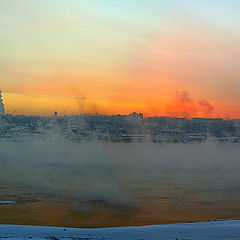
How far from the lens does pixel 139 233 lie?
6.62m

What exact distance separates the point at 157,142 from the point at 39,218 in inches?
1087

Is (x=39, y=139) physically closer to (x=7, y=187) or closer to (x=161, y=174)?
(x=161, y=174)

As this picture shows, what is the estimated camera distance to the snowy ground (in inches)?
247

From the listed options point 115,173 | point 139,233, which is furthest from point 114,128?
point 139,233

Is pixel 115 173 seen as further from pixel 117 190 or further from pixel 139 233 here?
pixel 139 233

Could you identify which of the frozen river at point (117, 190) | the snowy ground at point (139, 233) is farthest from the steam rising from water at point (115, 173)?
the snowy ground at point (139, 233)

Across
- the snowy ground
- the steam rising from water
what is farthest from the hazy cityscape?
the snowy ground

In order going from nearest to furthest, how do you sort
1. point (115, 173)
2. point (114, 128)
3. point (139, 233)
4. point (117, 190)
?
point (139, 233), point (117, 190), point (115, 173), point (114, 128)

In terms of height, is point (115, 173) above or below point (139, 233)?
below

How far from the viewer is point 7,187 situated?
523 inches

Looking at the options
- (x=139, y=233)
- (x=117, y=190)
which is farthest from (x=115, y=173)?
(x=139, y=233)

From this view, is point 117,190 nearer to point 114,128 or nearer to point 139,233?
point 139,233

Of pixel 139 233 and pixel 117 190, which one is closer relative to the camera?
pixel 139 233

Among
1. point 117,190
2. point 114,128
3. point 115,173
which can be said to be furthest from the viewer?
point 114,128
